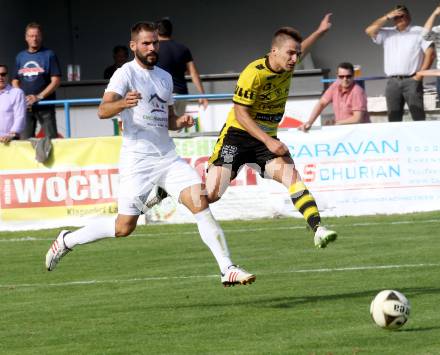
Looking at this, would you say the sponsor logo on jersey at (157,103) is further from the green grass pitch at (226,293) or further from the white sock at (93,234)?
the green grass pitch at (226,293)

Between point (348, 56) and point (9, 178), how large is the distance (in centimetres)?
1064

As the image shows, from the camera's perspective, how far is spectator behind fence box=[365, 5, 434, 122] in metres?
17.8

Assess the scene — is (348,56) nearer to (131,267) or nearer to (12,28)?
(12,28)

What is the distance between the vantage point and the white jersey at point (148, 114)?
34.0 feet

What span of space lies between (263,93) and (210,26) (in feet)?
52.6

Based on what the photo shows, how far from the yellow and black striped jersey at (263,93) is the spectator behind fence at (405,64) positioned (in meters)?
7.03

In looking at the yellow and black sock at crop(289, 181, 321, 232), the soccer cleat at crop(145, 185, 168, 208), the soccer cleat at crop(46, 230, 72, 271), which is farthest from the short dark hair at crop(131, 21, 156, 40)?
the soccer cleat at crop(46, 230, 72, 271)

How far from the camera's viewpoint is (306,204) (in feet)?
34.0

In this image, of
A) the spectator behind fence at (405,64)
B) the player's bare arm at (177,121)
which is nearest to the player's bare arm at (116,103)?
the player's bare arm at (177,121)

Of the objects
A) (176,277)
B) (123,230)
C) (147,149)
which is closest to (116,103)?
(147,149)

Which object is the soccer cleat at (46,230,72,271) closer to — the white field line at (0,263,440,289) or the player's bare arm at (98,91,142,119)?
the white field line at (0,263,440,289)

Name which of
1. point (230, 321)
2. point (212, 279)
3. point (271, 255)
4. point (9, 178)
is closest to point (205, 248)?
point (271, 255)

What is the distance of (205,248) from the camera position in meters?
14.4

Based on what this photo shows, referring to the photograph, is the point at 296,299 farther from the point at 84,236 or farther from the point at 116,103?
the point at 116,103
